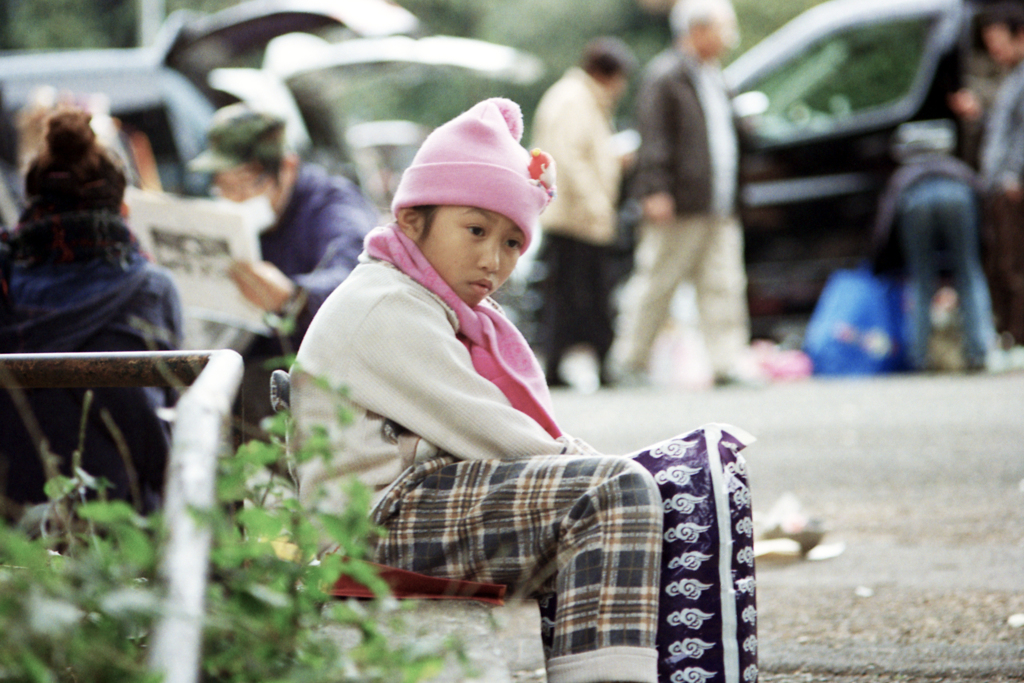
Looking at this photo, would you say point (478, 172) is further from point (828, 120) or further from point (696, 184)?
point (828, 120)

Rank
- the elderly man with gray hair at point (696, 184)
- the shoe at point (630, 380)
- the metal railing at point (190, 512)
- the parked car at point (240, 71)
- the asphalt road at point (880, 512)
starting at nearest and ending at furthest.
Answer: the metal railing at point (190, 512)
the asphalt road at point (880, 512)
the parked car at point (240, 71)
the elderly man with gray hair at point (696, 184)
the shoe at point (630, 380)

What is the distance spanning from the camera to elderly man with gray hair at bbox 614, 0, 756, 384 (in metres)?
8.53

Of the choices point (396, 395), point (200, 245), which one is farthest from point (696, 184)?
point (396, 395)

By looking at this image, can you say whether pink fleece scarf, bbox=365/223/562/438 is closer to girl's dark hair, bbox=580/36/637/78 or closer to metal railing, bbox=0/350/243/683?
metal railing, bbox=0/350/243/683

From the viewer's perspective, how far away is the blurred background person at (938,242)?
28.8 feet

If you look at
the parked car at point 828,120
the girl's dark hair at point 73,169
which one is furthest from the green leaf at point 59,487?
the parked car at point 828,120

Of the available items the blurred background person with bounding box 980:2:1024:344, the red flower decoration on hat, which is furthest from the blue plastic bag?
the red flower decoration on hat

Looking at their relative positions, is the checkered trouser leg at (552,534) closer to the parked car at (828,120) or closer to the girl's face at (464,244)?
the girl's face at (464,244)

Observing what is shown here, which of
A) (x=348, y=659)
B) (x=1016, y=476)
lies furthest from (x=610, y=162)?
(x=348, y=659)

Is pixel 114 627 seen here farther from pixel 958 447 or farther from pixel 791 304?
pixel 791 304

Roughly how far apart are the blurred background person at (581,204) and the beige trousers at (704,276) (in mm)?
498

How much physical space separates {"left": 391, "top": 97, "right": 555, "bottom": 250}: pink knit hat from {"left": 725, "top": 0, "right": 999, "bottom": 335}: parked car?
731 centimetres

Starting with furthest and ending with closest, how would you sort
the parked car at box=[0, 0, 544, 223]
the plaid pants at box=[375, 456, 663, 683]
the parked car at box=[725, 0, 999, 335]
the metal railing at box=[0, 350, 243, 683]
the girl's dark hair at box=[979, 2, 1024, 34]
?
the parked car at box=[725, 0, 999, 335]
the girl's dark hair at box=[979, 2, 1024, 34]
the parked car at box=[0, 0, 544, 223]
the plaid pants at box=[375, 456, 663, 683]
the metal railing at box=[0, 350, 243, 683]

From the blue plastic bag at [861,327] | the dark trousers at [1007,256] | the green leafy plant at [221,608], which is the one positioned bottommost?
the green leafy plant at [221,608]
